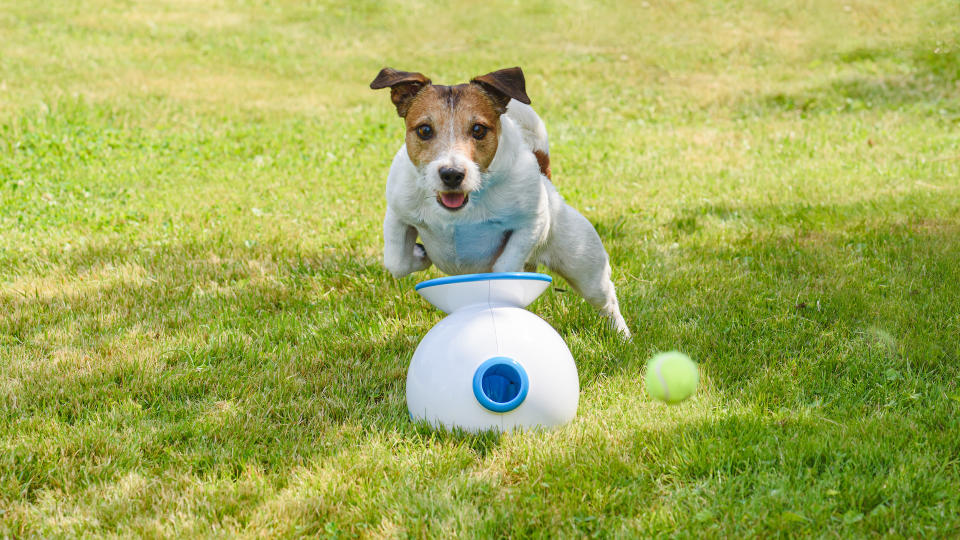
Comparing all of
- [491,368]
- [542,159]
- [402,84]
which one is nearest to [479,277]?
[491,368]

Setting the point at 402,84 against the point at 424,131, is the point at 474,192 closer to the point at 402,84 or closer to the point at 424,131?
the point at 424,131

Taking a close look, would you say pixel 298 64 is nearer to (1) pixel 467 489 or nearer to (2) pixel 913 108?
(2) pixel 913 108

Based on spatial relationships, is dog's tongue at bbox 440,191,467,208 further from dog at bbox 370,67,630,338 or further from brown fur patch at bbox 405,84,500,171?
brown fur patch at bbox 405,84,500,171

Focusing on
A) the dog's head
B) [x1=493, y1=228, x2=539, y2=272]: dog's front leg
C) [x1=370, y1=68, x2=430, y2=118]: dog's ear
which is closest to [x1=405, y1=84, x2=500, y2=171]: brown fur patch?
the dog's head

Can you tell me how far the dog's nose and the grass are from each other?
120cm

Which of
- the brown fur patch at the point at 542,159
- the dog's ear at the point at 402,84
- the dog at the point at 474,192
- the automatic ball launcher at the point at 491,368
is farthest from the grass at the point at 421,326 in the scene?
the dog's ear at the point at 402,84

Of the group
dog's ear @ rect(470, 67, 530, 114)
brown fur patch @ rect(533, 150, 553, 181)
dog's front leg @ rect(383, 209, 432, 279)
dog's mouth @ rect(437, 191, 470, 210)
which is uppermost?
dog's ear @ rect(470, 67, 530, 114)

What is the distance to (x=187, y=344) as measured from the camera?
5.14m

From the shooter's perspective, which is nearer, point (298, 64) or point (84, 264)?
point (84, 264)

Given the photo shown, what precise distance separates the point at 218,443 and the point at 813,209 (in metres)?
6.17

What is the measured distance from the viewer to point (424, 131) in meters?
4.57

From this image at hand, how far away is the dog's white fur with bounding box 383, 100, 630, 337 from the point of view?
4.64 meters

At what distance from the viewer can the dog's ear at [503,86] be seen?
15.1 ft

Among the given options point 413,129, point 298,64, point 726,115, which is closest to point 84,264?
point 413,129
